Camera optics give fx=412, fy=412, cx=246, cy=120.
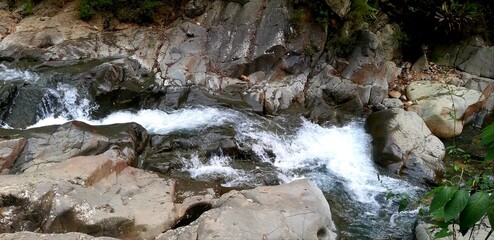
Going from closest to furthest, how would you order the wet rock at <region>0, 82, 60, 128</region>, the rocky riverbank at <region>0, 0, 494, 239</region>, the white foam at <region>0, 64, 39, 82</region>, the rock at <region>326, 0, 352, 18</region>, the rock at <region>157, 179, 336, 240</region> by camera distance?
the rock at <region>157, 179, 336, 240</region>
the rocky riverbank at <region>0, 0, 494, 239</region>
the wet rock at <region>0, 82, 60, 128</region>
the white foam at <region>0, 64, 39, 82</region>
the rock at <region>326, 0, 352, 18</region>

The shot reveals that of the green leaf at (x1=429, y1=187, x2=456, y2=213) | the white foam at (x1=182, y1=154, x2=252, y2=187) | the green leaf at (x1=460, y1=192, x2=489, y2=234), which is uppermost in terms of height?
the green leaf at (x1=460, y1=192, x2=489, y2=234)

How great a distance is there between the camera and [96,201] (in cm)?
455

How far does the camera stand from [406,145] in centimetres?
753

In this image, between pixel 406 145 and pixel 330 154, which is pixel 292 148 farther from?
pixel 406 145

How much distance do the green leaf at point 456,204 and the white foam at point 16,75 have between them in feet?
28.2

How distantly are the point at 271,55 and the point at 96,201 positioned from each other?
5939mm

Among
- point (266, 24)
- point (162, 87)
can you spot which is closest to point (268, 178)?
point (162, 87)

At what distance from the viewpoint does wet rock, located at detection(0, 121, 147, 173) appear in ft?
19.8

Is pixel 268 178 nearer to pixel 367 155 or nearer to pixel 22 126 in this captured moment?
pixel 367 155

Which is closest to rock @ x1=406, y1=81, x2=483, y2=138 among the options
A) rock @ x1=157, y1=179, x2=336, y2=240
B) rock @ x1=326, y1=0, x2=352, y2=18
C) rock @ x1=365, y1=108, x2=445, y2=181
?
rock @ x1=365, y1=108, x2=445, y2=181

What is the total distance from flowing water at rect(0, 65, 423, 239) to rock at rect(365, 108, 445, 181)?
24 cm

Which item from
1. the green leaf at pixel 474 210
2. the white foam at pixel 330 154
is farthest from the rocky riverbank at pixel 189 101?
the green leaf at pixel 474 210

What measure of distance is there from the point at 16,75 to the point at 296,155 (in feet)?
19.6

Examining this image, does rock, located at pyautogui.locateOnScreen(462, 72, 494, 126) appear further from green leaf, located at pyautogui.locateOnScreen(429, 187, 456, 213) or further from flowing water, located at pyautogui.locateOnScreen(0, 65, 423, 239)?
green leaf, located at pyautogui.locateOnScreen(429, 187, 456, 213)
